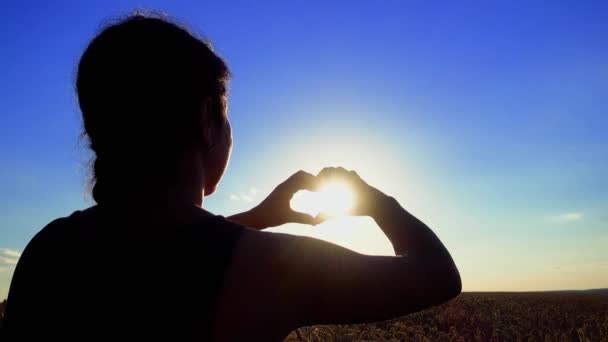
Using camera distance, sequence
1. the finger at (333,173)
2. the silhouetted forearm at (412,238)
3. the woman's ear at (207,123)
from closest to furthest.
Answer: the silhouetted forearm at (412,238) < the woman's ear at (207,123) < the finger at (333,173)

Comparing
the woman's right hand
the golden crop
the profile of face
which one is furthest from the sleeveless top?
the golden crop

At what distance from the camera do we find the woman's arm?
1164 millimetres

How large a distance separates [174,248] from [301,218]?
2.39 feet

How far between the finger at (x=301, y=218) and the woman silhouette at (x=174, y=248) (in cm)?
33

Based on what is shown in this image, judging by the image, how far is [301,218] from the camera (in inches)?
74.6

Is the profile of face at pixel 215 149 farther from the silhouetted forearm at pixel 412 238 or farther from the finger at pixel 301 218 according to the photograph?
the silhouetted forearm at pixel 412 238

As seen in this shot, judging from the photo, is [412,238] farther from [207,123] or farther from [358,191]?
[207,123]

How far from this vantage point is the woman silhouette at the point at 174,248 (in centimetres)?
119

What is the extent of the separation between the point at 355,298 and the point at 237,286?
0.31 meters

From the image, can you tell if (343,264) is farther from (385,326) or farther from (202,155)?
(385,326)

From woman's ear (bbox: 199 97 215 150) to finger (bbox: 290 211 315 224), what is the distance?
554 mm

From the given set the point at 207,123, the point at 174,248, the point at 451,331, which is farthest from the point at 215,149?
the point at 451,331

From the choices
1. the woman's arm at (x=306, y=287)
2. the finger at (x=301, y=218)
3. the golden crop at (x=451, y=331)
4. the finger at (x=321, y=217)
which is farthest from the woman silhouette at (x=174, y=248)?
the golden crop at (x=451, y=331)

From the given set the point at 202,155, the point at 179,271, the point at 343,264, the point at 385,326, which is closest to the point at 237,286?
the point at 179,271
